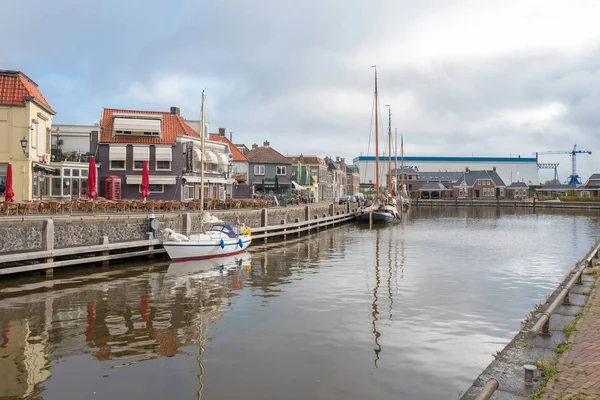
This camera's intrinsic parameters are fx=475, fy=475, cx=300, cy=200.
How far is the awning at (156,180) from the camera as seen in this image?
43.8 metres

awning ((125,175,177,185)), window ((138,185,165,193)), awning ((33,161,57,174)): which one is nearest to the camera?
awning ((33,161,57,174))

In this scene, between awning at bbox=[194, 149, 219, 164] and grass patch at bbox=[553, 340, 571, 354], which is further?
awning at bbox=[194, 149, 219, 164]

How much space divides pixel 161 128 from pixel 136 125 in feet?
7.74

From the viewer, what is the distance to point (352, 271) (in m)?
23.1

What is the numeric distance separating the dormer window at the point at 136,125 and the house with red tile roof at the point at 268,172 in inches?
1149

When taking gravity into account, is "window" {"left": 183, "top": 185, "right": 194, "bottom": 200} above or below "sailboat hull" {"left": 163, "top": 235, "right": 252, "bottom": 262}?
above

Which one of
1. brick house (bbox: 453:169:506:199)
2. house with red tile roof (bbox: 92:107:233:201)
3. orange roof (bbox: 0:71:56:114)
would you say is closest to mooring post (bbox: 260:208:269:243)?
house with red tile roof (bbox: 92:107:233:201)

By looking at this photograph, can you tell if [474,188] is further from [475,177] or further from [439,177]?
[439,177]

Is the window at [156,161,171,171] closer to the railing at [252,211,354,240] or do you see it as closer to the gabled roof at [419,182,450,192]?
the railing at [252,211,354,240]

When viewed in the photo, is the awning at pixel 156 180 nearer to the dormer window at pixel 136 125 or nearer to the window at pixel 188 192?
the window at pixel 188 192

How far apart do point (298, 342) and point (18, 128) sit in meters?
28.2

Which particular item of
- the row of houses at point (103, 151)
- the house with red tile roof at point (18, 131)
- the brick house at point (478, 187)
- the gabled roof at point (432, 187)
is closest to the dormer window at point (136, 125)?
the row of houses at point (103, 151)

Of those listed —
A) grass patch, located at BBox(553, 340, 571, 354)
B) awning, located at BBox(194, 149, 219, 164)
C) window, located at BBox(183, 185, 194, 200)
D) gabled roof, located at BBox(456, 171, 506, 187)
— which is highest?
gabled roof, located at BBox(456, 171, 506, 187)

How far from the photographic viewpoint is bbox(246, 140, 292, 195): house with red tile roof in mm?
74750
